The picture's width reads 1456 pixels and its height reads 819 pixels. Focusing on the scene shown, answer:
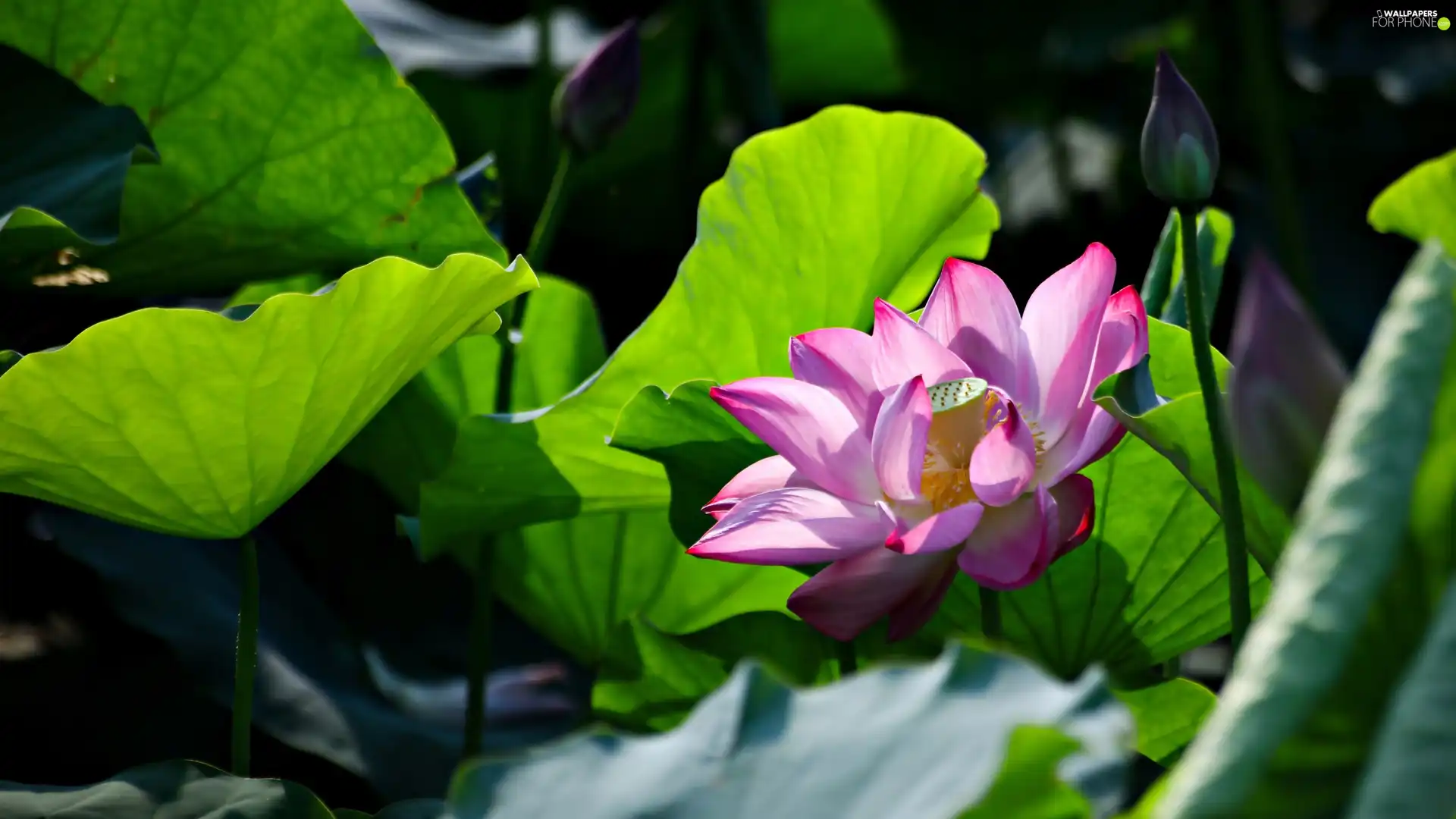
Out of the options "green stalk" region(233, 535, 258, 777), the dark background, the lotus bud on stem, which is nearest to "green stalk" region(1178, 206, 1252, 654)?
the lotus bud on stem

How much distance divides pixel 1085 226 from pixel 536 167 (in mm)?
636

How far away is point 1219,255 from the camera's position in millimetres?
529

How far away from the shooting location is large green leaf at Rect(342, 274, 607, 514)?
2.07ft

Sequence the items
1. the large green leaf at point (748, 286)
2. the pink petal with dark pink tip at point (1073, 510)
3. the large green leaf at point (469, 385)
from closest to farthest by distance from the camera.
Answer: the pink petal with dark pink tip at point (1073, 510)
the large green leaf at point (748, 286)
the large green leaf at point (469, 385)

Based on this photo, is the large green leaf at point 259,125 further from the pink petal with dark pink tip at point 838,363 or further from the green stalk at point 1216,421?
the green stalk at point 1216,421

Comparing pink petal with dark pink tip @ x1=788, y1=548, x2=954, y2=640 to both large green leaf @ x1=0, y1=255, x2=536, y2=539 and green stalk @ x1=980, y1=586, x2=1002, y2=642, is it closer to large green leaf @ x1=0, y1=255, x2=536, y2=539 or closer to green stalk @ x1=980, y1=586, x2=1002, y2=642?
green stalk @ x1=980, y1=586, x2=1002, y2=642

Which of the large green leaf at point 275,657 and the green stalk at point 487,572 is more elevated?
the green stalk at point 487,572

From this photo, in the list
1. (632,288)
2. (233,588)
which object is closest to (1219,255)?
(233,588)

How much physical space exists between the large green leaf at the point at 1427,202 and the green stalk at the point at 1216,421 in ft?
0.40

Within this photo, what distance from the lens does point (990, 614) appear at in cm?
43

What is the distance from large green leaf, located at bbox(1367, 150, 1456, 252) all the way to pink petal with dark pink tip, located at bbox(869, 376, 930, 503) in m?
0.18

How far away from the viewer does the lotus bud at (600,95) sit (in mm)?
587

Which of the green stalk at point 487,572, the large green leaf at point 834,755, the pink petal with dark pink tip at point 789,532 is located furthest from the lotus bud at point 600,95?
the large green leaf at point 834,755

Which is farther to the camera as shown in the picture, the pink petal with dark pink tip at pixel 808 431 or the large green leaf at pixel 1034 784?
the pink petal with dark pink tip at pixel 808 431
